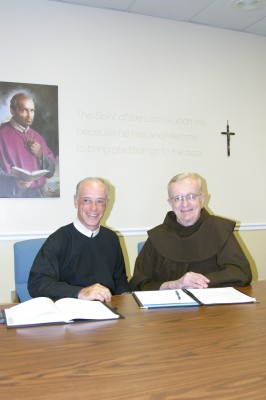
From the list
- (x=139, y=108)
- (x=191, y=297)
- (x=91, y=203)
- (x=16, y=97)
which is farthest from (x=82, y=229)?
(x=139, y=108)

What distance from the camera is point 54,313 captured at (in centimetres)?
165

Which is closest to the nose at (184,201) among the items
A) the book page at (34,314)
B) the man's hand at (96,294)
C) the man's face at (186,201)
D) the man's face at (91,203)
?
the man's face at (186,201)

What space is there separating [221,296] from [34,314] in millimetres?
919

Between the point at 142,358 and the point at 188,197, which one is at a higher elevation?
the point at 188,197

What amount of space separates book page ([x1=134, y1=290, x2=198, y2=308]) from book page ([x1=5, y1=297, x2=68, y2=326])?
429mm

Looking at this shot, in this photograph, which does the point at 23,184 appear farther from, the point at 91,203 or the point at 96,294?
the point at 96,294

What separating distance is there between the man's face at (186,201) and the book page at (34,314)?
121 centimetres

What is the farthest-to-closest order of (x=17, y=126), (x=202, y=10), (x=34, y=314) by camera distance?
(x=202, y=10)
(x=17, y=126)
(x=34, y=314)

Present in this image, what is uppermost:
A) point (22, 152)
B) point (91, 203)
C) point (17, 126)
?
point (17, 126)

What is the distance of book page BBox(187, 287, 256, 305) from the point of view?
1914 millimetres

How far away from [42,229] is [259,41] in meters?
3.56

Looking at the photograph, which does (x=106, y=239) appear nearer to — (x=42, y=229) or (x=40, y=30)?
(x=42, y=229)

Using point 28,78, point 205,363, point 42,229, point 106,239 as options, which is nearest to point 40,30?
point 28,78

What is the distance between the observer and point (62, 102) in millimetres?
4160
